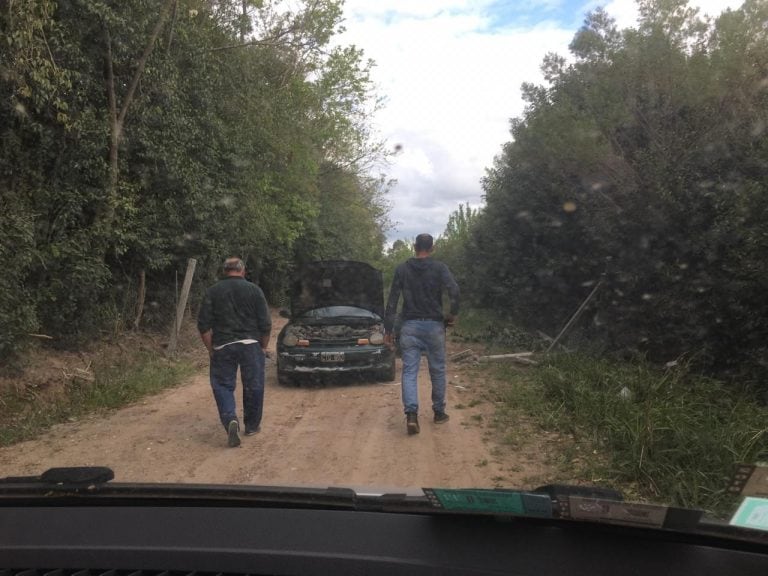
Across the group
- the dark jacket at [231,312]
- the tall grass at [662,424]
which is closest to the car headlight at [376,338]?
the tall grass at [662,424]

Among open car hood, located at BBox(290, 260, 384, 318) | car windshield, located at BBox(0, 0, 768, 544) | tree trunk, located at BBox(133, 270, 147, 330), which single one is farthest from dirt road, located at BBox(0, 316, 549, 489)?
tree trunk, located at BBox(133, 270, 147, 330)

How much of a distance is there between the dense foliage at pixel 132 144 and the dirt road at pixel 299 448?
2505mm

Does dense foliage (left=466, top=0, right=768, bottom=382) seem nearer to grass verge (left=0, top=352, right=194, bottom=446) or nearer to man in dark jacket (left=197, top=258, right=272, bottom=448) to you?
man in dark jacket (left=197, top=258, right=272, bottom=448)

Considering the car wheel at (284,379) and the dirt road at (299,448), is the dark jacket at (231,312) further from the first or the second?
the car wheel at (284,379)

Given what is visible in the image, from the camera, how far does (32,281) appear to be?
30.5ft

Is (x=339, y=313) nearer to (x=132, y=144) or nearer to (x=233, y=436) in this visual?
(x=233, y=436)

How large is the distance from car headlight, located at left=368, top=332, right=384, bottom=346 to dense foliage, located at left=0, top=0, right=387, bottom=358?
190 inches

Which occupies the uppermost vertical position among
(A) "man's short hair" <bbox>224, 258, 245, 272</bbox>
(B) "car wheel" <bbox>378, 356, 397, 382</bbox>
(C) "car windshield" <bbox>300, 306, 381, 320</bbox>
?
(A) "man's short hair" <bbox>224, 258, 245, 272</bbox>

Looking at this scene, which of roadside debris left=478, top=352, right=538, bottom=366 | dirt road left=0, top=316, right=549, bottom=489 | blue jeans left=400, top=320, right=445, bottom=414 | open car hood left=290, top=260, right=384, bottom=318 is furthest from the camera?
open car hood left=290, top=260, right=384, bottom=318

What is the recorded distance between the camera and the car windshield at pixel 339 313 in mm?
9977

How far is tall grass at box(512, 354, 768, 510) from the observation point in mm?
4754

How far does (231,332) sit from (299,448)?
1.39 m

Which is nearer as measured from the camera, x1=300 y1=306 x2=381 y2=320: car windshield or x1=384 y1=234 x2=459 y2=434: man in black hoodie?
x1=384 y1=234 x2=459 y2=434: man in black hoodie

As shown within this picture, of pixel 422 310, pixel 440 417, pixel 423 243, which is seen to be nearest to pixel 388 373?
pixel 440 417
